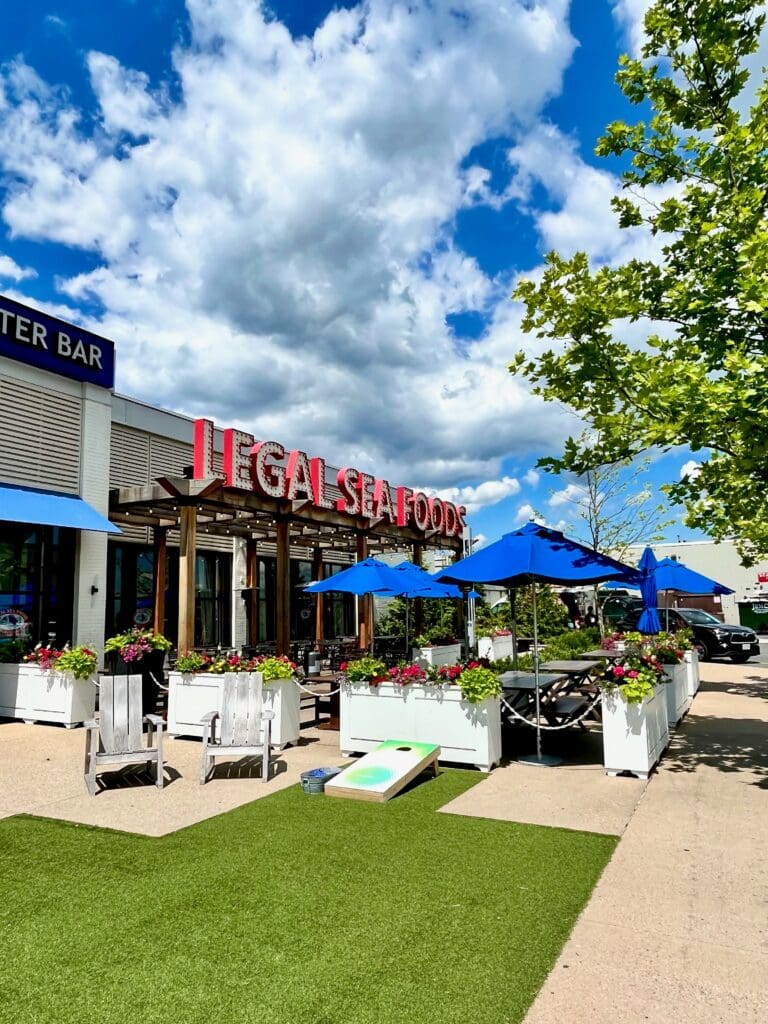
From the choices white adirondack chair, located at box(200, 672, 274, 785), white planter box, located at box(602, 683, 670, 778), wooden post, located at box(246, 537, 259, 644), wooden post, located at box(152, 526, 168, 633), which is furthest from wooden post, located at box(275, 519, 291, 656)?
white planter box, located at box(602, 683, 670, 778)

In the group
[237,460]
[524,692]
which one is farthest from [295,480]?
[524,692]

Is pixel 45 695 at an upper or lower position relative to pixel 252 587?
lower

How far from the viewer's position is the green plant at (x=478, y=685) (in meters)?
7.34

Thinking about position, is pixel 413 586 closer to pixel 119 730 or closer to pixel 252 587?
pixel 119 730

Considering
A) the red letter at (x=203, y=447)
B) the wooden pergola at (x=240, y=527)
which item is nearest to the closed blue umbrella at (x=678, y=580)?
the wooden pergola at (x=240, y=527)

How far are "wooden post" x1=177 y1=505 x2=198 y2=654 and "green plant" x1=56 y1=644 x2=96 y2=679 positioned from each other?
136 cm

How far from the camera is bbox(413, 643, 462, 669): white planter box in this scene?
1505cm

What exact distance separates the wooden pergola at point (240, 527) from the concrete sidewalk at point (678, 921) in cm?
792

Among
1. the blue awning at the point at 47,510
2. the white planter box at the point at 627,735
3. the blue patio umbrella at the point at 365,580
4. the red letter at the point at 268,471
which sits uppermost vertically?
the red letter at the point at 268,471

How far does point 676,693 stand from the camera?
988cm

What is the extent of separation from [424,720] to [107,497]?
913 cm

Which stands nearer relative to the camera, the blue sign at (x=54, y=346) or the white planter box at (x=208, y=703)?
the white planter box at (x=208, y=703)

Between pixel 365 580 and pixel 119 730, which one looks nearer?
pixel 119 730

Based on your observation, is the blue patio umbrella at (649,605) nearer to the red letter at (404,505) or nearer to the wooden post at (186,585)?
the red letter at (404,505)
